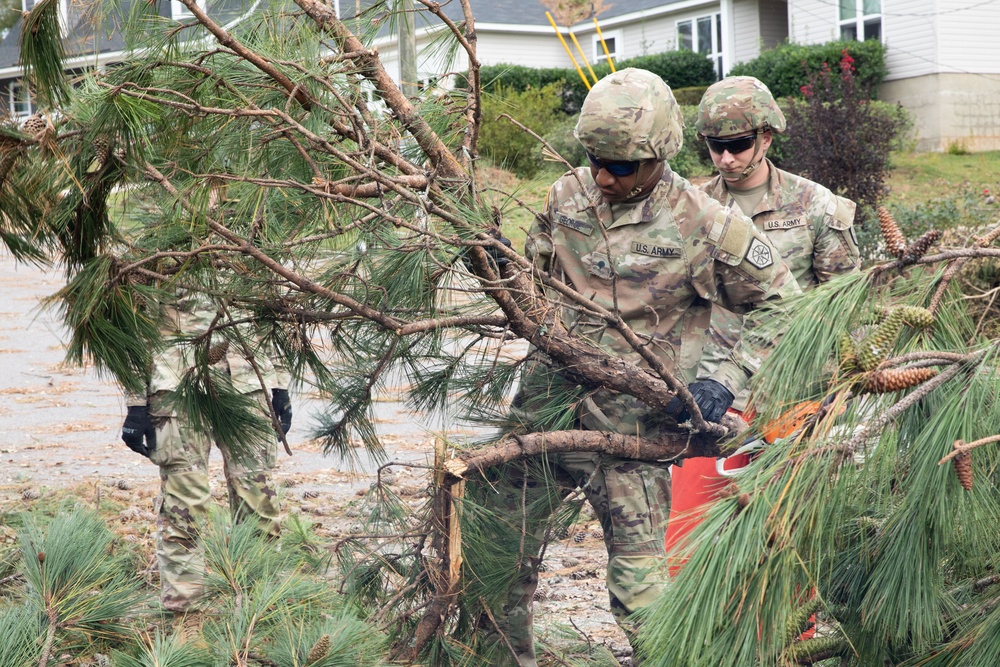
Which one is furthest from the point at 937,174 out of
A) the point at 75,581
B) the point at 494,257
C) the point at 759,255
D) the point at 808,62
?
the point at 75,581

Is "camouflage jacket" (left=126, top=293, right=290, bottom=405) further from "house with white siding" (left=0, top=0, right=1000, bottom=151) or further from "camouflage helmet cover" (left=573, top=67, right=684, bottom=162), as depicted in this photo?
"house with white siding" (left=0, top=0, right=1000, bottom=151)

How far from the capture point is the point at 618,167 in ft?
9.77

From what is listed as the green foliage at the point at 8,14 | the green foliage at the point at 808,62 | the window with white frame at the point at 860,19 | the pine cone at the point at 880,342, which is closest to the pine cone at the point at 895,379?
the pine cone at the point at 880,342

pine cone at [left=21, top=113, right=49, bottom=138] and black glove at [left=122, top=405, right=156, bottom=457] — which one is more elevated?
pine cone at [left=21, top=113, right=49, bottom=138]

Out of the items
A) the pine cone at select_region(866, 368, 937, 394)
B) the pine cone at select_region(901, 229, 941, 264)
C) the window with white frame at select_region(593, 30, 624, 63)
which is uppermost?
the window with white frame at select_region(593, 30, 624, 63)

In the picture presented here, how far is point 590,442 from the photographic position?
2809 millimetres

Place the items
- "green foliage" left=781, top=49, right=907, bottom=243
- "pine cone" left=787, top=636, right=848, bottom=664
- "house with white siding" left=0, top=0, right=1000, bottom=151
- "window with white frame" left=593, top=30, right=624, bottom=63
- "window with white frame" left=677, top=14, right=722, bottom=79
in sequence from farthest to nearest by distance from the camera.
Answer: "window with white frame" left=593, top=30, right=624, bottom=63 < "window with white frame" left=677, top=14, right=722, bottom=79 < "house with white siding" left=0, top=0, right=1000, bottom=151 < "green foliage" left=781, top=49, right=907, bottom=243 < "pine cone" left=787, top=636, right=848, bottom=664

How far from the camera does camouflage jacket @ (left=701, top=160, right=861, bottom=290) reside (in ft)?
12.7

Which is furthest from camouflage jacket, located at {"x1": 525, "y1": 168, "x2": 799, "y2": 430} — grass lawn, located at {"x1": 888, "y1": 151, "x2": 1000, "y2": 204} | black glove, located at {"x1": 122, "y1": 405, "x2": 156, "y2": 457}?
grass lawn, located at {"x1": 888, "y1": 151, "x2": 1000, "y2": 204}

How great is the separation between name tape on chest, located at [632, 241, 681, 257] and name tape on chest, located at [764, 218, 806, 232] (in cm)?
98

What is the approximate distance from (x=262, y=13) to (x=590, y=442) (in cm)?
144

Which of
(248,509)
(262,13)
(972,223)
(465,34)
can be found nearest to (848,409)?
(972,223)

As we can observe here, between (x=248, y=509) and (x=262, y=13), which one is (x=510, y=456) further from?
(x=248, y=509)

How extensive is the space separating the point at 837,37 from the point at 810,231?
61.4 feet
